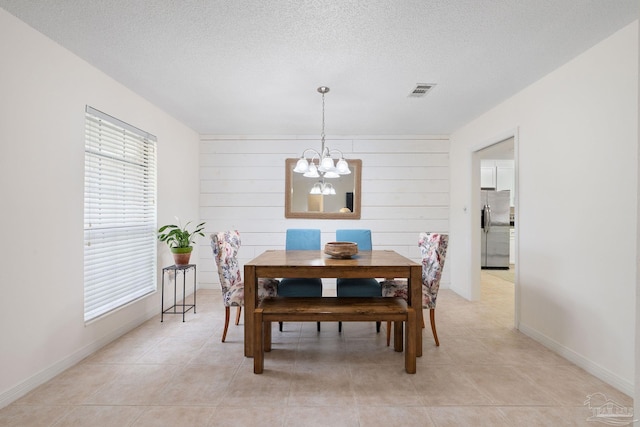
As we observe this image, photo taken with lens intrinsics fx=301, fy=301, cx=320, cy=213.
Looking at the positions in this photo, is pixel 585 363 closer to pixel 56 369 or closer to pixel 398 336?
pixel 398 336

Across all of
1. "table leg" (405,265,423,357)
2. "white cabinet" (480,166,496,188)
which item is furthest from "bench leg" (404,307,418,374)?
"white cabinet" (480,166,496,188)

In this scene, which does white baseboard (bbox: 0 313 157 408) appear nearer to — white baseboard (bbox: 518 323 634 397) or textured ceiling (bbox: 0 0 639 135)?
textured ceiling (bbox: 0 0 639 135)

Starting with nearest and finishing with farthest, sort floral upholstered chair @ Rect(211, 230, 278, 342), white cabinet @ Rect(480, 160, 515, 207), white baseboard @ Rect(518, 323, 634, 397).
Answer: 1. white baseboard @ Rect(518, 323, 634, 397)
2. floral upholstered chair @ Rect(211, 230, 278, 342)
3. white cabinet @ Rect(480, 160, 515, 207)

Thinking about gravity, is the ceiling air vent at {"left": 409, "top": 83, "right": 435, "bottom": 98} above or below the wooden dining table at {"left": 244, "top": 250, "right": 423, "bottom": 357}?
above

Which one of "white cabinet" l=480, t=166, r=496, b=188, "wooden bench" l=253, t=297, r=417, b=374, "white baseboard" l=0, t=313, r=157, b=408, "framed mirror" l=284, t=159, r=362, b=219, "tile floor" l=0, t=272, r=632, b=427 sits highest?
"white cabinet" l=480, t=166, r=496, b=188

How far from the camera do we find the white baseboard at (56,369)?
1.81m

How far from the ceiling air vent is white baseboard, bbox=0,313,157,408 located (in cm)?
359

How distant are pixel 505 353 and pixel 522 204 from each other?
1374 mm

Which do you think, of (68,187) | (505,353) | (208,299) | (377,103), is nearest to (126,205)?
(68,187)

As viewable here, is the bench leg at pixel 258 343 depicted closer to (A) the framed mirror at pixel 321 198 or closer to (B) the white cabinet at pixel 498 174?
(A) the framed mirror at pixel 321 198

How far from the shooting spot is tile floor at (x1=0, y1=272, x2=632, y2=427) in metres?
1.69

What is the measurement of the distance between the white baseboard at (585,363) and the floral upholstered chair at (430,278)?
916 millimetres

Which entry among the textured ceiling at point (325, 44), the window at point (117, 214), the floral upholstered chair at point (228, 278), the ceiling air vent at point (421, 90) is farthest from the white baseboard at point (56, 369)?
the ceiling air vent at point (421, 90)

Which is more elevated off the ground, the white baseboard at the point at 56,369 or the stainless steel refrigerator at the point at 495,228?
the stainless steel refrigerator at the point at 495,228
